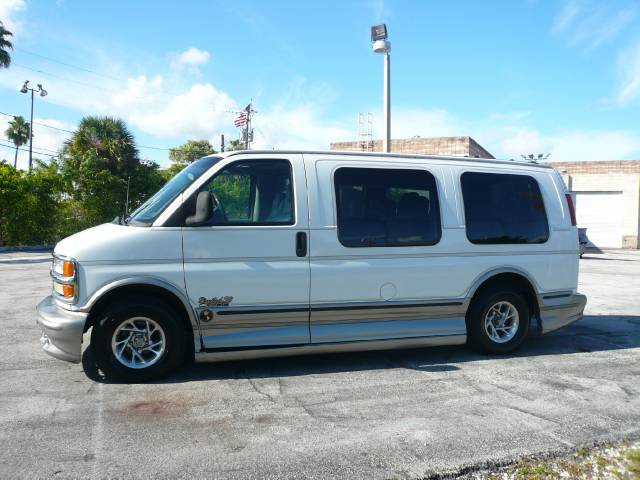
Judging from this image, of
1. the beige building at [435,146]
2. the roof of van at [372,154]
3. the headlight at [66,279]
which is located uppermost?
the beige building at [435,146]

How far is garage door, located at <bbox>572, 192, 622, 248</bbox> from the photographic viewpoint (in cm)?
3062

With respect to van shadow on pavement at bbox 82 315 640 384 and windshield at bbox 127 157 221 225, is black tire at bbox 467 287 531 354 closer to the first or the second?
van shadow on pavement at bbox 82 315 640 384

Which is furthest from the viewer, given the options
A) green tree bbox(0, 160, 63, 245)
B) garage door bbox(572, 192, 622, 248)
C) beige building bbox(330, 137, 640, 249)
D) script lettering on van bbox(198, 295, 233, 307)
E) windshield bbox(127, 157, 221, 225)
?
garage door bbox(572, 192, 622, 248)

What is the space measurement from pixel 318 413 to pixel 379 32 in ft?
43.3

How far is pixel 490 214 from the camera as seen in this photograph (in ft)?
19.4

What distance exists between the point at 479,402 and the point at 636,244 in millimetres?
30905

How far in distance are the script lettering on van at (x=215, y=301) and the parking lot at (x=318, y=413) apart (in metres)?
0.74

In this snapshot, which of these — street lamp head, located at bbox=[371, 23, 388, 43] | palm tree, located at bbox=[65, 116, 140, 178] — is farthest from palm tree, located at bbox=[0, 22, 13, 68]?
street lamp head, located at bbox=[371, 23, 388, 43]

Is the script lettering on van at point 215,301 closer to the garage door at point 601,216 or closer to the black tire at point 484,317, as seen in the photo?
the black tire at point 484,317

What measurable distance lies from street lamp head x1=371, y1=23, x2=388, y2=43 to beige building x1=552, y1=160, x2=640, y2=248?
66.3 ft

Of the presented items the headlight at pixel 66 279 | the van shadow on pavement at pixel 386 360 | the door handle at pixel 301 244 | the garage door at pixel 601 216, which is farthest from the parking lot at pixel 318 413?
the garage door at pixel 601 216

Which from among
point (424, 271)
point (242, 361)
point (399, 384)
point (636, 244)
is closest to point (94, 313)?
point (242, 361)

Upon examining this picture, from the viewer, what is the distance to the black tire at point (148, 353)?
15.3ft

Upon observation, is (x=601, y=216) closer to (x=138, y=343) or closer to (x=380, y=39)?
(x=380, y=39)
